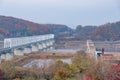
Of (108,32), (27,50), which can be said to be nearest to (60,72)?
(27,50)

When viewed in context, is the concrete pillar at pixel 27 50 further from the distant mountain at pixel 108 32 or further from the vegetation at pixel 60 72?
the vegetation at pixel 60 72

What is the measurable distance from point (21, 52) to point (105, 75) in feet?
26.1

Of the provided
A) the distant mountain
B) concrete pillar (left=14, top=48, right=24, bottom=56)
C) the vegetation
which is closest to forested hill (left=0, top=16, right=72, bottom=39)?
the distant mountain

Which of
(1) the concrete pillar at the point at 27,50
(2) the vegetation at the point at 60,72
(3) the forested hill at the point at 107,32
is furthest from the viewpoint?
(3) the forested hill at the point at 107,32

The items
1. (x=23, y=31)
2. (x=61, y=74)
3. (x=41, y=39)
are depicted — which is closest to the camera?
(x=61, y=74)

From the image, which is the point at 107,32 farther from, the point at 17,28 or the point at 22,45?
the point at 22,45

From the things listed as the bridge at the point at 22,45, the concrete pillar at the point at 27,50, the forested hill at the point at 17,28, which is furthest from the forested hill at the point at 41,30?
the concrete pillar at the point at 27,50

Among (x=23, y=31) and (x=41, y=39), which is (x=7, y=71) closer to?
(x=41, y=39)

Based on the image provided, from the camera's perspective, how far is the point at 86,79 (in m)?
4.83

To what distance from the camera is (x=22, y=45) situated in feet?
40.7

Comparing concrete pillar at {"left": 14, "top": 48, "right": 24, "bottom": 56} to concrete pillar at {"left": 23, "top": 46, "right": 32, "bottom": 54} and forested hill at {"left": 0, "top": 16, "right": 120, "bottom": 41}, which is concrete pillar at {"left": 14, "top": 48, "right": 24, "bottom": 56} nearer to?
concrete pillar at {"left": 23, "top": 46, "right": 32, "bottom": 54}

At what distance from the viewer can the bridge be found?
10670 millimetres

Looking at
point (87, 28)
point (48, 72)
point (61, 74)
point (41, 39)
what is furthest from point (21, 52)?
point (87, 28)

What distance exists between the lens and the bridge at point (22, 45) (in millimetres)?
10670
